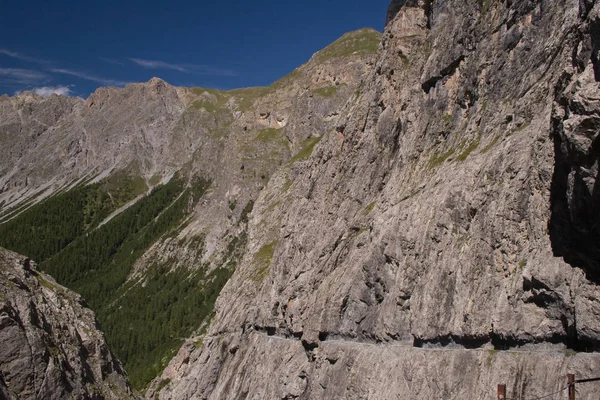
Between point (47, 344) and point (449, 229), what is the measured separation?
23745 mm

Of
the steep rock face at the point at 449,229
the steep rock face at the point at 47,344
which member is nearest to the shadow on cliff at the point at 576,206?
the steep rock face at the point at 449,229

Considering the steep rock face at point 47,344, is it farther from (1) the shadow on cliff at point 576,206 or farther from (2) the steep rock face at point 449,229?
(1) the shadow on cliff at point 576,206

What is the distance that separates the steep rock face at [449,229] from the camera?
23531 mm

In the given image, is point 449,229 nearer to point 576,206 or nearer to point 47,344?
point 576,206

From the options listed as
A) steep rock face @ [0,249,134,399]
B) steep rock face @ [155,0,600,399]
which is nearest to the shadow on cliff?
steep rock face @ [155,0,600,399]

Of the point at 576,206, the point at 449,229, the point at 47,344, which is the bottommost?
the point at 47,344

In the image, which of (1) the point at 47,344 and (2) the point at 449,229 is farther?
(2) the point at 449,229

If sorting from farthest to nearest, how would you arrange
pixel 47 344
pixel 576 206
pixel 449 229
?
1. pixel 449 229
2. pixel 576 206
3. pixel 47 344

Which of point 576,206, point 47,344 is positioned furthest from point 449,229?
point 47,344

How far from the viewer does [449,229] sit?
111 feet

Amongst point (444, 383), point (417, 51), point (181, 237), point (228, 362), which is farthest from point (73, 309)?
point (181, 237)

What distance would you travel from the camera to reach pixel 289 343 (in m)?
53.1

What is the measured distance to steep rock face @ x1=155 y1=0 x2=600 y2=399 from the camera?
2353 cm

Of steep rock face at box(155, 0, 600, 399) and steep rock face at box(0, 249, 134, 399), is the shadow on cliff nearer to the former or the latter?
steep rock face at box(155, 0, 600, 399)
